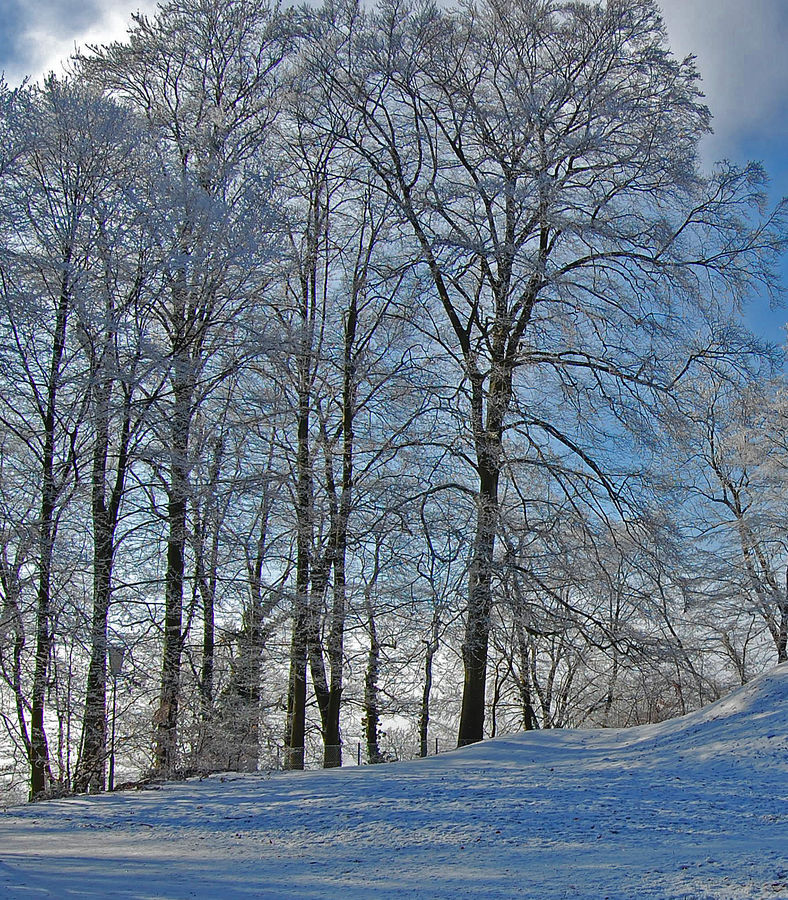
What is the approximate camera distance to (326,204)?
1920 cm

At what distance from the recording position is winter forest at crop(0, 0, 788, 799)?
12938 mm

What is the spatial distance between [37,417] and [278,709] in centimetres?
876

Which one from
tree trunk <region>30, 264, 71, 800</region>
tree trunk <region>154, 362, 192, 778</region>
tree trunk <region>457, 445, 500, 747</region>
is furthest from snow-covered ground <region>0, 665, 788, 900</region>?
tree trunk <region>457, 445, 500, 747</region>

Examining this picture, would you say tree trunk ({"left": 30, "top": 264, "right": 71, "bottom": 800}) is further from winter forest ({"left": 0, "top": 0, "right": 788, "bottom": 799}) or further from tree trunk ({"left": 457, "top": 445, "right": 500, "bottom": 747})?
tree trunk ({"left": 457, "top": 445, "right": 500, "bottom": 747})

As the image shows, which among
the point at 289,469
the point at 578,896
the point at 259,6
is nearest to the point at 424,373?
the point at 289,469

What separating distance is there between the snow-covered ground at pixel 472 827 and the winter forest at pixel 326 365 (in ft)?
9.82

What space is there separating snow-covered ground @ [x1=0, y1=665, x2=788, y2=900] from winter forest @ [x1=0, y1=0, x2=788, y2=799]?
299 centimetres

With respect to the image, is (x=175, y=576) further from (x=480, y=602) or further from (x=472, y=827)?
(x=472, y=827)

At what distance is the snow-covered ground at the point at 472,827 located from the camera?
6.53 meters

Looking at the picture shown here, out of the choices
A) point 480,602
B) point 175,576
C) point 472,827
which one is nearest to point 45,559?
point 175,576

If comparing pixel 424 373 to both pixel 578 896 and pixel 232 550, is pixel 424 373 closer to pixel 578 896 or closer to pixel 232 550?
pixel 232 550

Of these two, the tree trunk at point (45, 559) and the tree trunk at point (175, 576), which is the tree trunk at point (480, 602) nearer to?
the tree trunk at point (175, 576)

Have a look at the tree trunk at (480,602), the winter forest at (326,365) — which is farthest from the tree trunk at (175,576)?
the tree trunk at (480,602)

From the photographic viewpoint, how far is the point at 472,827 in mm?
8719
